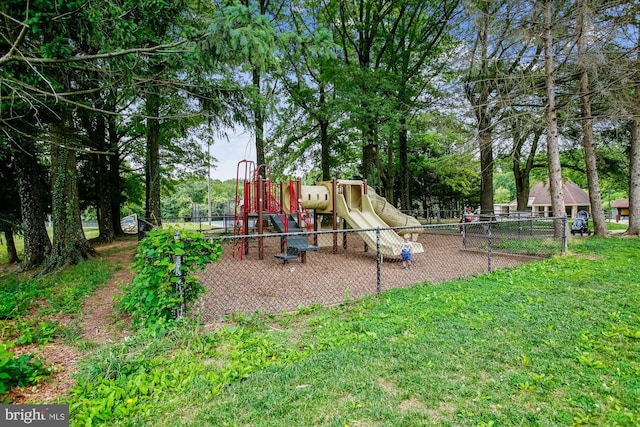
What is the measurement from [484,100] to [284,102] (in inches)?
365

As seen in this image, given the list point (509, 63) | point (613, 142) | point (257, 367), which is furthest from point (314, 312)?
point (613, 142)

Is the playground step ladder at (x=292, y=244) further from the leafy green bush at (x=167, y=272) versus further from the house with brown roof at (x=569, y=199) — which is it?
the house with brown roof at (x=569, y=199)

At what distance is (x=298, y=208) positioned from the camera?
920 cm

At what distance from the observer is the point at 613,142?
15.9 m

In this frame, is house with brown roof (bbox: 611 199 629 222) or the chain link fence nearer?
the chain link fence

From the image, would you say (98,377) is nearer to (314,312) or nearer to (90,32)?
(314,312)

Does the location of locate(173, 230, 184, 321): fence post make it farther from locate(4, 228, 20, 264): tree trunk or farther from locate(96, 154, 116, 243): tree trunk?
locate(96, 154, 116, 243): tree trunk

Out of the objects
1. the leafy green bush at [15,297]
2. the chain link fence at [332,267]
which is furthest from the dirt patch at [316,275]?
the leafy green bush at [15,297]

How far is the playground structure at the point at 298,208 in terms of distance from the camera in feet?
28.6

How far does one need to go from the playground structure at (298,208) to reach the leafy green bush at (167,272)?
444 cm

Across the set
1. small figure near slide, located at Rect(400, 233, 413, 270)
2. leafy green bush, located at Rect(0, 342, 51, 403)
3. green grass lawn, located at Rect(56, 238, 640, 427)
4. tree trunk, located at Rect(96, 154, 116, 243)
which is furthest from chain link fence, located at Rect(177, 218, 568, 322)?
tree trunk, located at Rect(96, 154, 116, 243)

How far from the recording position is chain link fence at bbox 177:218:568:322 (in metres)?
5.21

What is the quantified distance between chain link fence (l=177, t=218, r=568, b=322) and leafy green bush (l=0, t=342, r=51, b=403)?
4.53ft

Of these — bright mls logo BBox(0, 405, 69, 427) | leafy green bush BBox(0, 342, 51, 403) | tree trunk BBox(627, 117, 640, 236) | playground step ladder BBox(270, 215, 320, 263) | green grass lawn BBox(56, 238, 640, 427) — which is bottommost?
bright mls logo BBox(0, 405, 69, 427)
